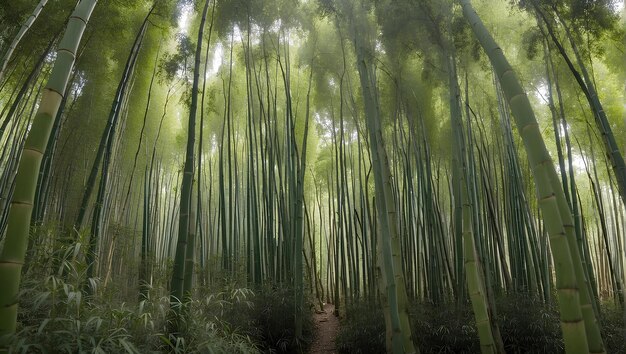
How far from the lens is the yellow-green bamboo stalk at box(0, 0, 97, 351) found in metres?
0.99

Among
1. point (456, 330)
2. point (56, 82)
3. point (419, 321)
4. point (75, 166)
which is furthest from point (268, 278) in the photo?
point (56, 82)

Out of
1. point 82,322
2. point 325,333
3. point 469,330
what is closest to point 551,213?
point 82,322

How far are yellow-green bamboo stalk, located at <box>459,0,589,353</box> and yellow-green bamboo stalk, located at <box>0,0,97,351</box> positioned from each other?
56.1 inches

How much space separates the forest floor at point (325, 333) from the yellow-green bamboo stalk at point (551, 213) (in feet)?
12.1

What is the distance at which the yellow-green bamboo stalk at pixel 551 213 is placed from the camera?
1057 millimetres

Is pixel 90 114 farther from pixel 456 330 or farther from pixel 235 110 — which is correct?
pixel 456 330

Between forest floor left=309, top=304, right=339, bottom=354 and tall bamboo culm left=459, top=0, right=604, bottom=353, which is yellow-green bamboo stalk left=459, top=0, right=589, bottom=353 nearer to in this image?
tall bamboo culm left=459, top=0, right=604, bottom=353

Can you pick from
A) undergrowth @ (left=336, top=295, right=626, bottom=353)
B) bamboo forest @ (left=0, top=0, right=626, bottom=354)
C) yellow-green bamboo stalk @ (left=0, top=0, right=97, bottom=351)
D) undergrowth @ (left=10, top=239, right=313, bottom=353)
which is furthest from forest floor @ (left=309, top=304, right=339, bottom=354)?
yellow-green bamboo stalk @ (left=0, top=0, right=97, bottom=351)

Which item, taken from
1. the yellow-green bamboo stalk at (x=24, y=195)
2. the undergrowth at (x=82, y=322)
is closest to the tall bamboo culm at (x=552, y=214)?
the yellow-green bamboo stalk at (x=24, y=195)

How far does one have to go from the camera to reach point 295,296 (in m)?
4.09

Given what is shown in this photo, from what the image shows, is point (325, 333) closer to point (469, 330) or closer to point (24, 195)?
point (469, 330)

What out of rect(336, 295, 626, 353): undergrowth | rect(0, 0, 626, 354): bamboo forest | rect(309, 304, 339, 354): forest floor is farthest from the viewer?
rect(309, 304, 339, 354): forest floor

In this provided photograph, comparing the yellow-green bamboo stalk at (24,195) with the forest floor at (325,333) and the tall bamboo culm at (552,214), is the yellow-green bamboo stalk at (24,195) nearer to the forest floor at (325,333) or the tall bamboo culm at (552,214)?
the tall bamboo culm at (552,214)

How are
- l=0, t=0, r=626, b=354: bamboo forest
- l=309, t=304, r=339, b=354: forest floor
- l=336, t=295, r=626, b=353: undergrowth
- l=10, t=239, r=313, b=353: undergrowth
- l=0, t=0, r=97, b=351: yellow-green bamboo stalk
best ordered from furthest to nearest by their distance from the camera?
1. l=309, t=304, r=339, b=354: forest floor
2. l=336, t=295, r=626, b=353: undergrowth
3. l=0, t=0, r=626, b=354: bamboo forest
4. l=10, t=239, r=313, b=353: undergrowth
5. l=0, t=0, r=97, b=351: yellow-green bamboo stalk
